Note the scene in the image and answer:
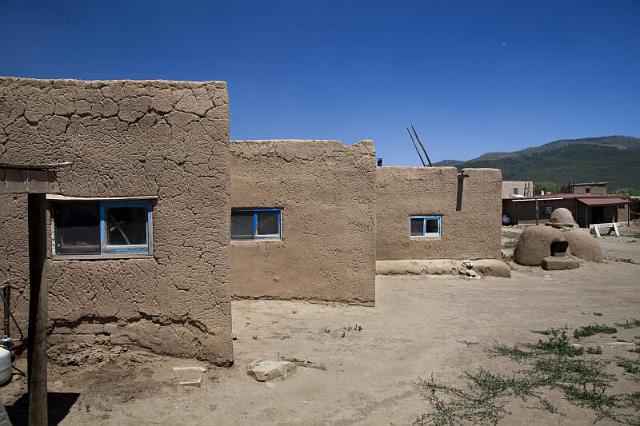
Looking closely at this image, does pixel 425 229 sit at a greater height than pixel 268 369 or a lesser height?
greater

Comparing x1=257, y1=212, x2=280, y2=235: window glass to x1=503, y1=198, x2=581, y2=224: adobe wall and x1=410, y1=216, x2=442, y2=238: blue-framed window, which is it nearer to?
x1=410, y1=216, x2=442, y2=238: blue-framed window

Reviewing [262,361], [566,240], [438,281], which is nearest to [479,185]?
[438,281]

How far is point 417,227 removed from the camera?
39.9 ft

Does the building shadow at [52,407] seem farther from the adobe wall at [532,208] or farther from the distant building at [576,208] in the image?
the adobe wall at [532,208]

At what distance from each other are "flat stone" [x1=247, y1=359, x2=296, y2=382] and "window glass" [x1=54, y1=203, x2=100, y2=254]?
7.19 feet

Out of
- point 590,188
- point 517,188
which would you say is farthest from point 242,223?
point 517,188

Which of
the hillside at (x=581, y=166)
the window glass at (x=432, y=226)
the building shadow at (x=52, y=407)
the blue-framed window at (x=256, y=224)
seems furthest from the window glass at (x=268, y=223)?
the hillside at (x=581, y=166)

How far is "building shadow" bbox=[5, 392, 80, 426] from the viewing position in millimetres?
4123

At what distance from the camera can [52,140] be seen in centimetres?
504

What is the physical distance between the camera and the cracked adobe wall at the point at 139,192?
500 cm

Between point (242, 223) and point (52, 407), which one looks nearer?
point (52, 407)

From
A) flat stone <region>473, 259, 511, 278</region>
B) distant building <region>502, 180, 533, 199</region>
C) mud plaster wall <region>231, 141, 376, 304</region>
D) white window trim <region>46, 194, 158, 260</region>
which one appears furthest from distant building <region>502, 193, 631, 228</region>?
white window trim <region>46, 194, 158, 260</region>

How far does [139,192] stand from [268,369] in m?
2.46

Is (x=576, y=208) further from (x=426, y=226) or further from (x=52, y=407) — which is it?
(x=52, y=407)
